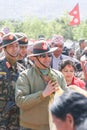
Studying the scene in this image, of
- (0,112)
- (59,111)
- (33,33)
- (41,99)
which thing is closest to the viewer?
(59,111)

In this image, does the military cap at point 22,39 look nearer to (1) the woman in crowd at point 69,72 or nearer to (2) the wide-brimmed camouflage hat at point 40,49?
(1) the woman in crowd at point 69,72

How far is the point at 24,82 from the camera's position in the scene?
4.74 m

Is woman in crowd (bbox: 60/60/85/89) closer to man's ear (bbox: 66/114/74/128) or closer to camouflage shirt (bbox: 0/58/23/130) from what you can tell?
camouflage shirt (bbox: 0/58/23/130)

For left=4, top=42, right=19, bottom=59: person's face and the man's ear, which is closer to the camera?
the man's ear

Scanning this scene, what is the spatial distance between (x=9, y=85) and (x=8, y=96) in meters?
0.14

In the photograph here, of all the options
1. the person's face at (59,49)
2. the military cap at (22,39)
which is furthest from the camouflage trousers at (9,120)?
the person's face at (59,49)

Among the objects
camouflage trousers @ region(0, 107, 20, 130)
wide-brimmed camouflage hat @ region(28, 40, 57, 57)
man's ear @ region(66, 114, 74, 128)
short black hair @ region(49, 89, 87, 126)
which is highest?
wide-brimmed camouflage hat @ region(28, 40, 57, 57)

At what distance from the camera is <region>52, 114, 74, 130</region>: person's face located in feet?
7.82

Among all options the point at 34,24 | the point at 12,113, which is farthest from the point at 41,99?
the point at 34,24

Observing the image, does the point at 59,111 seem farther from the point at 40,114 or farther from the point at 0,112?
the point at 0,112

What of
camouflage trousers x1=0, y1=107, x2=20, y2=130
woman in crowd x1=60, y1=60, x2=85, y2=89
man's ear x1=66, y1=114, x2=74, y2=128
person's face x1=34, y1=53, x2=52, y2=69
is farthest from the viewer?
woman in crowd x1=60, y1=60, x2=85, y2=89

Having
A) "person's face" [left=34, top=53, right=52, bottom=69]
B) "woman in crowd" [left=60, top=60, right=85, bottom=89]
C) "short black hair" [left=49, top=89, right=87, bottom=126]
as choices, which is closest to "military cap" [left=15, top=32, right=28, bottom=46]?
"woman in crowd" [left=60, top=60, right=85, bottom=89]

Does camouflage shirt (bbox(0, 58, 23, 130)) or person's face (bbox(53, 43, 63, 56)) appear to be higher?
person's face (bbox(53, 43, 63, 56))

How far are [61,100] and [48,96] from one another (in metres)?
2.22
